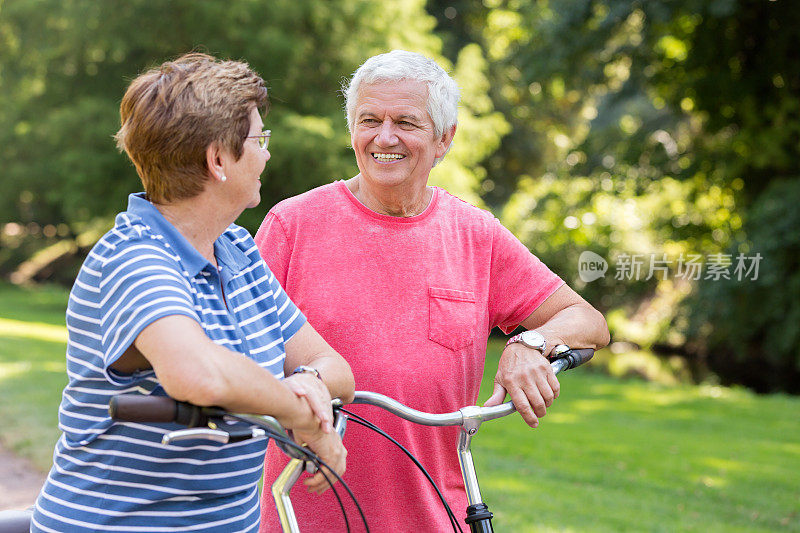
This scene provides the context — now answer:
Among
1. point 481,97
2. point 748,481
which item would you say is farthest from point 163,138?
point 481,97

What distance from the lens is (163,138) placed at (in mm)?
1576

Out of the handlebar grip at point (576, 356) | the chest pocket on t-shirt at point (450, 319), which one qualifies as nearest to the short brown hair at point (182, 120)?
the chest pocket on t-shirt at point (450, 319)

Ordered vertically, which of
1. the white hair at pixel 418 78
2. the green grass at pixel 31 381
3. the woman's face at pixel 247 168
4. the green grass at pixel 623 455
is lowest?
the green grass at pixel 31 381

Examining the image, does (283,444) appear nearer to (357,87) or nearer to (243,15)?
(357,87)

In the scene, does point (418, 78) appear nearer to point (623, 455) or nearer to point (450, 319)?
point (450, 319)

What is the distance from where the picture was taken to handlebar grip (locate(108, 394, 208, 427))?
1367 mm

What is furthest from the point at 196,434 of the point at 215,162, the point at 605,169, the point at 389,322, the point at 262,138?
the point at 605,169

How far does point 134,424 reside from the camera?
1551mm

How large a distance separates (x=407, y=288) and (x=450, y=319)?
14 centimetres

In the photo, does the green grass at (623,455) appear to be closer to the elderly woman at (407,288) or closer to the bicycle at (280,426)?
the elderly woman at (407,288)

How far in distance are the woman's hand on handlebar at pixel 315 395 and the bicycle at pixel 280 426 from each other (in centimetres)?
6

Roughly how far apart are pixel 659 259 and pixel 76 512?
14.2m
